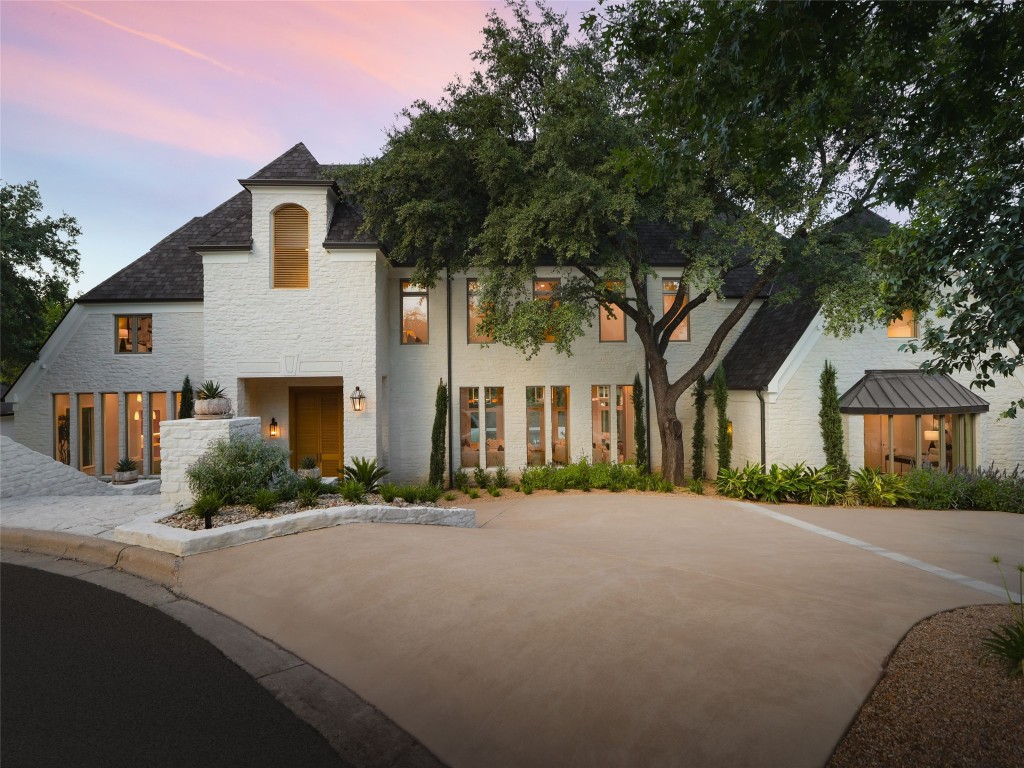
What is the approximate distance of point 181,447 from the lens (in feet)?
28.7

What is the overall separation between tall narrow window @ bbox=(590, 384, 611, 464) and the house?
0.15ft

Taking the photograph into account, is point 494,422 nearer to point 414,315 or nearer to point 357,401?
point 414,315

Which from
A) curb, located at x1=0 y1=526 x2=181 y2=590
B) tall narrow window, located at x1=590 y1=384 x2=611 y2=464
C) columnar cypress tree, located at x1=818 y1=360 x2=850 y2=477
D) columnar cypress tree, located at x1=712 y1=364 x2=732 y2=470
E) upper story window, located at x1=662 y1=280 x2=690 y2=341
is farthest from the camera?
upper story window, located at x1=662 y1=280 x2=690 y2=341

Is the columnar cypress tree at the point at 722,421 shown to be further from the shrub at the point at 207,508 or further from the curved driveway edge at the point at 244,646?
the curved driveway edge at the point at 244,646

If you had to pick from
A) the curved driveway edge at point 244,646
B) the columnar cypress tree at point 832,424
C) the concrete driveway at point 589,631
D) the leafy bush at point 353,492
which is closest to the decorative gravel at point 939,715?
the concrete driveway at point 589,631

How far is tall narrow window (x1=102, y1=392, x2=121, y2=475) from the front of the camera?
15.1 m

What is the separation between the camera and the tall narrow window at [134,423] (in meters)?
15.1

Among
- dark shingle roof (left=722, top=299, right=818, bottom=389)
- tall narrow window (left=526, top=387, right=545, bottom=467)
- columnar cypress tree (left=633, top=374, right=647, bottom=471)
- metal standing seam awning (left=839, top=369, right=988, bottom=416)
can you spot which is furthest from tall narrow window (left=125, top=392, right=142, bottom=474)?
metal standing seam awning (left=839, top=369, right=988, bottom=416)

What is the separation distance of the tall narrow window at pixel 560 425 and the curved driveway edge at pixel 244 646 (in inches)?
453

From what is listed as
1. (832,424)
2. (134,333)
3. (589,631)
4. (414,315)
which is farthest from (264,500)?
(832,424)

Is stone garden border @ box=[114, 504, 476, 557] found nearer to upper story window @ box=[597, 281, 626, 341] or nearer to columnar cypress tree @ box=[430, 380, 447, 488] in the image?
columnar cypress tree @ box=[430, 380, 447, 488]

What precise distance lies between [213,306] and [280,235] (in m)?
2.51

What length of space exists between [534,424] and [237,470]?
31.3ft

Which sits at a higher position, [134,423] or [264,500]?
[134,423]
